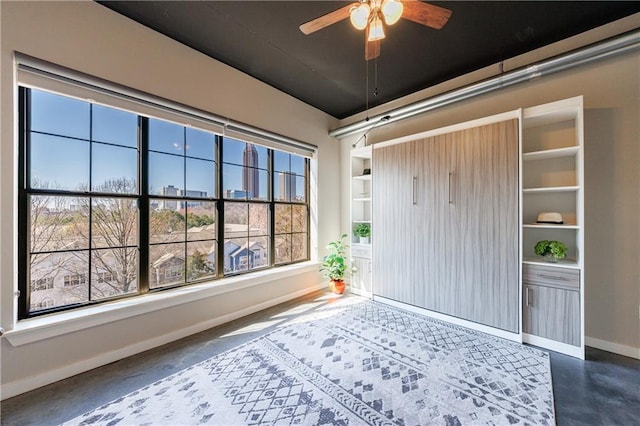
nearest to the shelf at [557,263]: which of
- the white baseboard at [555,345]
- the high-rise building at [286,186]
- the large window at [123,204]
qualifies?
the white baseboard at [555,345]

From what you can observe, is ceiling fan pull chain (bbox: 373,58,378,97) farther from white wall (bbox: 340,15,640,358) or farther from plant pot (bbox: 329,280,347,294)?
plant pot (bbox: 329,280,347,294)

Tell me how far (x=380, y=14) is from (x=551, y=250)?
8.66ft

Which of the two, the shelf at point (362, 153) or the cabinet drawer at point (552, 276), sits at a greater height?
the shelf at point (362, 153)

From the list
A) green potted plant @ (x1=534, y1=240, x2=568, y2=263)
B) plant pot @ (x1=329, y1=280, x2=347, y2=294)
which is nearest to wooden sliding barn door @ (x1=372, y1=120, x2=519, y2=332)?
green potted plant @ (x1=534, y1=240, x2=568, y2=263)

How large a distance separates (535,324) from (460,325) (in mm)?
682

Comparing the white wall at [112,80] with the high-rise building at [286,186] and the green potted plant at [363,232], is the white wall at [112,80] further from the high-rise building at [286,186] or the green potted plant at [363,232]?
the green potted plant at [363,232]

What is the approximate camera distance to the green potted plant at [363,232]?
400 centimetres

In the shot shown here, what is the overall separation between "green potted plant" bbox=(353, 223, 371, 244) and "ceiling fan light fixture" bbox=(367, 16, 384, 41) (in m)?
2.69

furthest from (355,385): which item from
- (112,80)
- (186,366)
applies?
(112,80)

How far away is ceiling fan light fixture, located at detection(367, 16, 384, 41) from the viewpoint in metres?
1.79

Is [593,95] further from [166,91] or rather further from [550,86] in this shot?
[166,91]

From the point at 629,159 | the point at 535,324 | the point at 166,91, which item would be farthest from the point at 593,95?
the point at 166,91

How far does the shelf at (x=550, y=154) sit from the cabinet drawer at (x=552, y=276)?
1115mm

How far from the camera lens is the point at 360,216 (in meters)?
4.38
